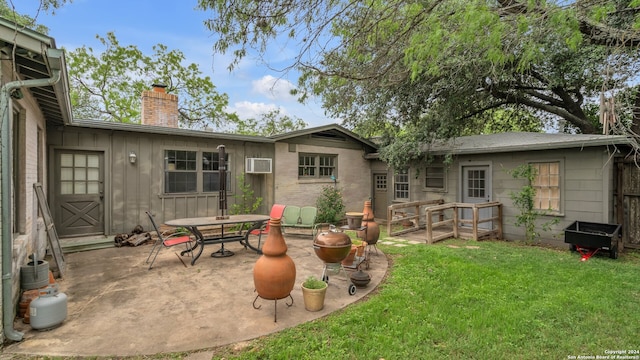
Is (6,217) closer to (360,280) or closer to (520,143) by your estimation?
(360,280)

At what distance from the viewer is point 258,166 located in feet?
28.1

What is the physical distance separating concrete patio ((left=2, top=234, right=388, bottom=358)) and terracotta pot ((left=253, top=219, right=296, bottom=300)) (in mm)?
300

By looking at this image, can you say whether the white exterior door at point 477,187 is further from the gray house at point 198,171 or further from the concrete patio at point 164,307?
the concrete patio at point 164,307

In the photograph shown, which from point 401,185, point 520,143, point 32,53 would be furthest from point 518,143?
point 32,53

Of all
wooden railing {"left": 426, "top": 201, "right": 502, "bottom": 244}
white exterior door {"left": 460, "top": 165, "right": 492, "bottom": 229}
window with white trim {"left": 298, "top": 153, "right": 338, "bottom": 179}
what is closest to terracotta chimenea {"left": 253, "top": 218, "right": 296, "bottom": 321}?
wooden railing {"left": 426, "top": 201, "right": 502, "bottom": 244}

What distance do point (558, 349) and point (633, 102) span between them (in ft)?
27.8

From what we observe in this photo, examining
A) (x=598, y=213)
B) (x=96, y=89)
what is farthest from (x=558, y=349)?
(x=96, y=89)

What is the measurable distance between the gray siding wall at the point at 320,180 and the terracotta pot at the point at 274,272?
6015 millimetres

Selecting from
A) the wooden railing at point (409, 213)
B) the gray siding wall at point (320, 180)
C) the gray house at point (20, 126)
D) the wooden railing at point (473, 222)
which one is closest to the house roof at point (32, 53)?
the gray house at point (20, 126)

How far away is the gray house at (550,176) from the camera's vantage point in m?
6.26

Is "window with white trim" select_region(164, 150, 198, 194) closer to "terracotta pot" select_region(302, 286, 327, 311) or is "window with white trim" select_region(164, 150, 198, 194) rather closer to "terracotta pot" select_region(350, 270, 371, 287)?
"terracotta pot" select_region(350, 270, 371, 287)

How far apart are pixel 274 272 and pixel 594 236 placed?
5.94m

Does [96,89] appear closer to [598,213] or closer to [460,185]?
[460,185]

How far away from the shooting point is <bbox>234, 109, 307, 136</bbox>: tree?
86.7 ft
